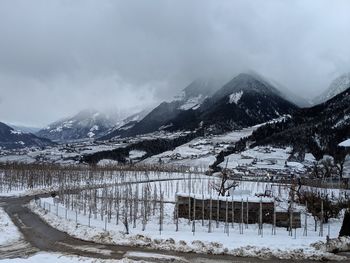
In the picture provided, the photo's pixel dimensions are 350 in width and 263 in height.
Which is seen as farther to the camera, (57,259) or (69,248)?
(69,248)

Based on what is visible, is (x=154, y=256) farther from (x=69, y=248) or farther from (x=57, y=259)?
(x=69, y=248)

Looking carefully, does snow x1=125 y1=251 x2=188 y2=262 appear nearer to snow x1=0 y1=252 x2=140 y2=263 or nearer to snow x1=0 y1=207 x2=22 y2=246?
snow x1=0 y1=252 x2=140 y2=263

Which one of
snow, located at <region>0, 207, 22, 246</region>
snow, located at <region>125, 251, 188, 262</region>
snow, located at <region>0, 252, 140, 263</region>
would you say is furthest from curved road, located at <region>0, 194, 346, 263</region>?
snow, located at <region>0, 252, 140, 263</region>

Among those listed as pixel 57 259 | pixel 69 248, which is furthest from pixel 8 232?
pixel 57 259

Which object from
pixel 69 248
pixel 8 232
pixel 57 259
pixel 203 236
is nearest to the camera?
pixel 57 259

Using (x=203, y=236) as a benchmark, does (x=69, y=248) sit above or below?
below

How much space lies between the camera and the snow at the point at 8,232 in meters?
32.0

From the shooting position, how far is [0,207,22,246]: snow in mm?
31986

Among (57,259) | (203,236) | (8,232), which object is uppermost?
(203,236)

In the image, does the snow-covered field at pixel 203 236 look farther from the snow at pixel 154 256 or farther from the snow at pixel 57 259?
the snow at pixel 57 259

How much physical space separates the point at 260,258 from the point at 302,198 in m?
25.0

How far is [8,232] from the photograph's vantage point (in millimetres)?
34969

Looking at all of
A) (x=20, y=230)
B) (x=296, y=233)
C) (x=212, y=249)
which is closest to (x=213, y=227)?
(x=296, y=233)

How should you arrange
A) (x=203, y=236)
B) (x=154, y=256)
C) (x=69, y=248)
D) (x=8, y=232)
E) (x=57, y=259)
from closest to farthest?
(x=57, y=259), (x=154, y=256), (x=69, y=248), (x=203, y=236), (x=8, y=232)
